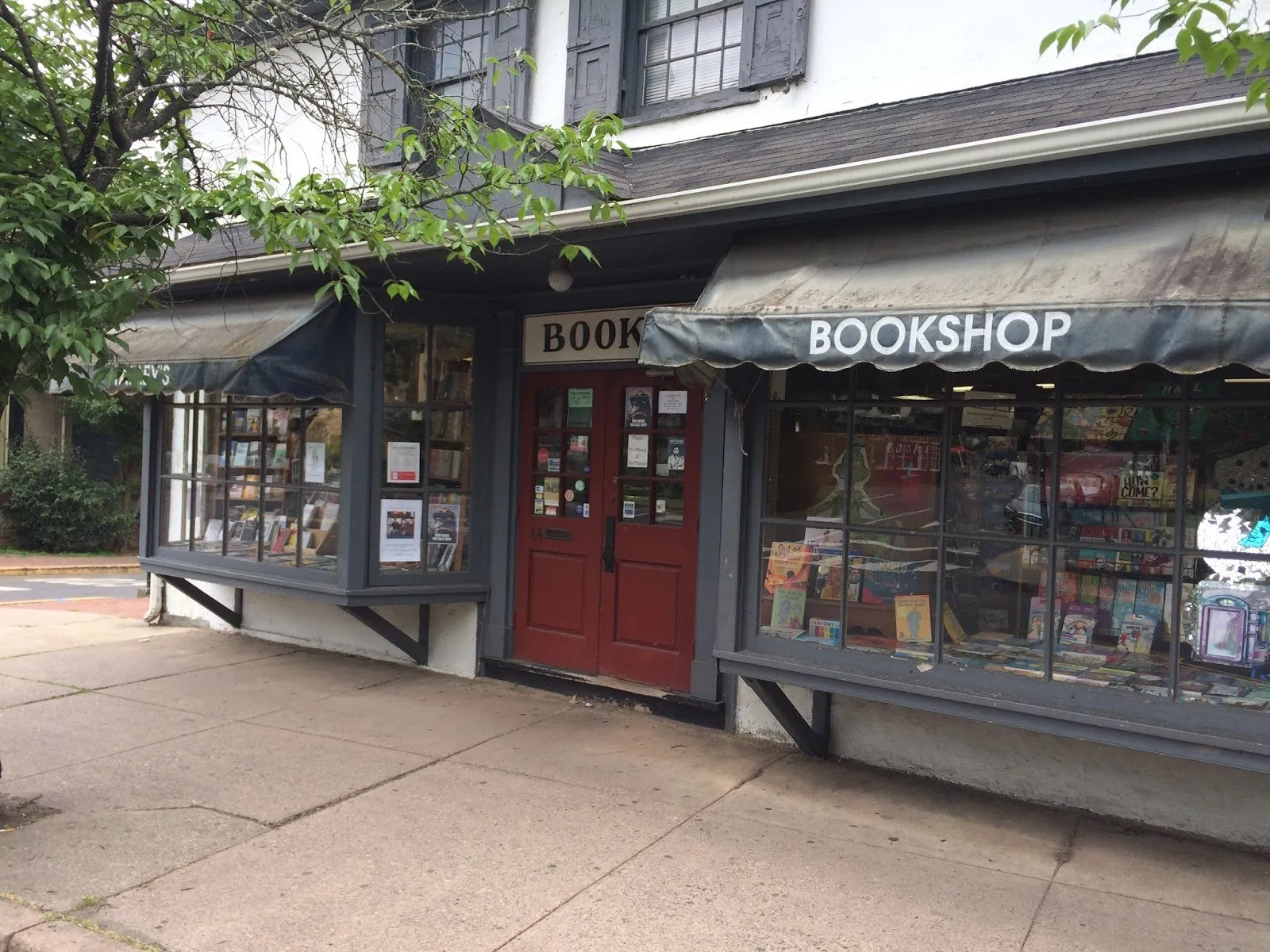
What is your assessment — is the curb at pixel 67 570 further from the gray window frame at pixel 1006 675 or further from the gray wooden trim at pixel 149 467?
the gray window frame at pixel 1006 675

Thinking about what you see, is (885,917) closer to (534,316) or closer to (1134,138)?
(1134,138)

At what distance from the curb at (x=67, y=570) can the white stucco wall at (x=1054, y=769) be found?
13790 mm

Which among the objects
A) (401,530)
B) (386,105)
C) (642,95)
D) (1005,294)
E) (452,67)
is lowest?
(401,530)

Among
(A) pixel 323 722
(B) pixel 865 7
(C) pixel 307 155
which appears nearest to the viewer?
(B) pixel 865 7

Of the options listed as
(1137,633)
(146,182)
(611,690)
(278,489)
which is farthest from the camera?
(278,489)

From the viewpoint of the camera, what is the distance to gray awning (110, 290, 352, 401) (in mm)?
6574

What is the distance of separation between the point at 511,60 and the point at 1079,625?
5265 mm

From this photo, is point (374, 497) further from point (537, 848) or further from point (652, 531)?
point (537, 848)

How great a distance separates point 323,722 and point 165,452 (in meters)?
3.59

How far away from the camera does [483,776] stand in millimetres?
5391

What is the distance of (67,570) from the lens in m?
17.3

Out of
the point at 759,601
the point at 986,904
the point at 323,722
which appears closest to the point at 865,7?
the point at 759,601

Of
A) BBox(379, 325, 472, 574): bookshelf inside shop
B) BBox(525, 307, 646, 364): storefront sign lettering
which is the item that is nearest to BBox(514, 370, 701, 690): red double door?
BBox(525, 307, 646, 364): storefront sign lettering

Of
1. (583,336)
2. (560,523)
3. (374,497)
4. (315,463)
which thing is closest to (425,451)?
(374,497)
